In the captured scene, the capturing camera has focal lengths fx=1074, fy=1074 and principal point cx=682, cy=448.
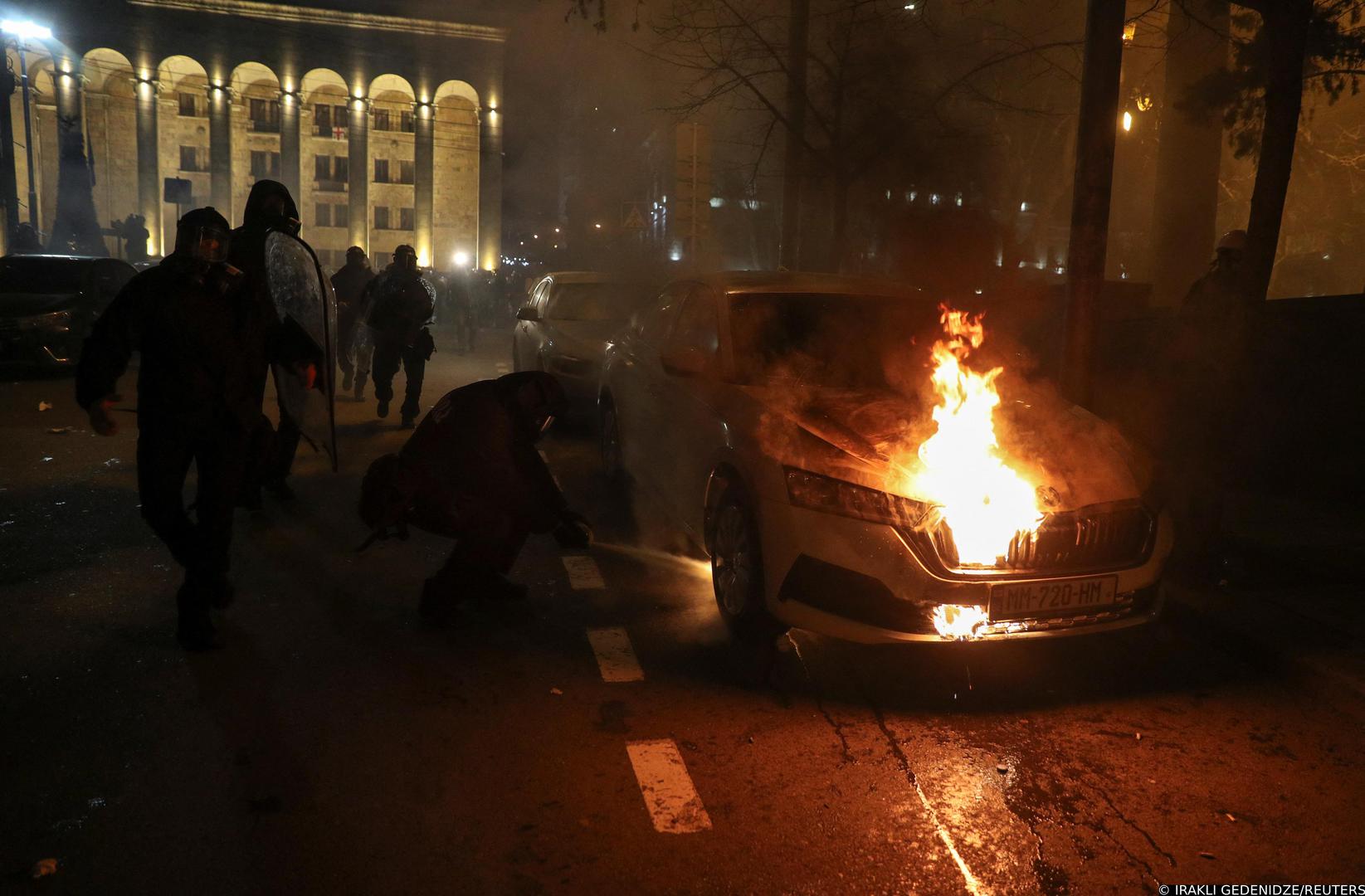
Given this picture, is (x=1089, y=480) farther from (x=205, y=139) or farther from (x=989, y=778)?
(x=205, y=139)

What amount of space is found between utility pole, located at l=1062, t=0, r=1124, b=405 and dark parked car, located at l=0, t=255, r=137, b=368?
43.0 ft

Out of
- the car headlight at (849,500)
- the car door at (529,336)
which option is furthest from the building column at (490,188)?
the car headlight at (849,500)

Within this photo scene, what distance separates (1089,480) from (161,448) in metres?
3.72

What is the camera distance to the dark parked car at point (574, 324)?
9.65 meters

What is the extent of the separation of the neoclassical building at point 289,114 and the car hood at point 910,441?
184ft

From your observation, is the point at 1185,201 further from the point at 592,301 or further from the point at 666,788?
the point at 666,788

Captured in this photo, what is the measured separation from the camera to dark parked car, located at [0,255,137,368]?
46.0 feet

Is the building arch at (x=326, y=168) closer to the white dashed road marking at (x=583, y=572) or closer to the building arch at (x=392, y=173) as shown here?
the building arch at (x=392, y=173)

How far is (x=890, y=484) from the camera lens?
405 cm

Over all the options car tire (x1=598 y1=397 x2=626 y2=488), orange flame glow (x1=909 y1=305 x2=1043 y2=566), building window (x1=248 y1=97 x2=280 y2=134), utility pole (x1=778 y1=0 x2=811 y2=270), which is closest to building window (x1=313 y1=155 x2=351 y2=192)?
building window (x1=248 y1=97 x2=280 y2=134)

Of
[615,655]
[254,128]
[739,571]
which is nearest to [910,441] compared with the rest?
[739,571]

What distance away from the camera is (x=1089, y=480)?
4266 millimetres

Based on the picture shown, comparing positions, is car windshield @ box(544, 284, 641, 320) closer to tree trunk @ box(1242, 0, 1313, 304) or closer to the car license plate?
tree trunk @ box(1242, 0, 1313, 304)

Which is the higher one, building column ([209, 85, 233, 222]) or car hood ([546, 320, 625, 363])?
building column ([209, 85, 233, 222])
